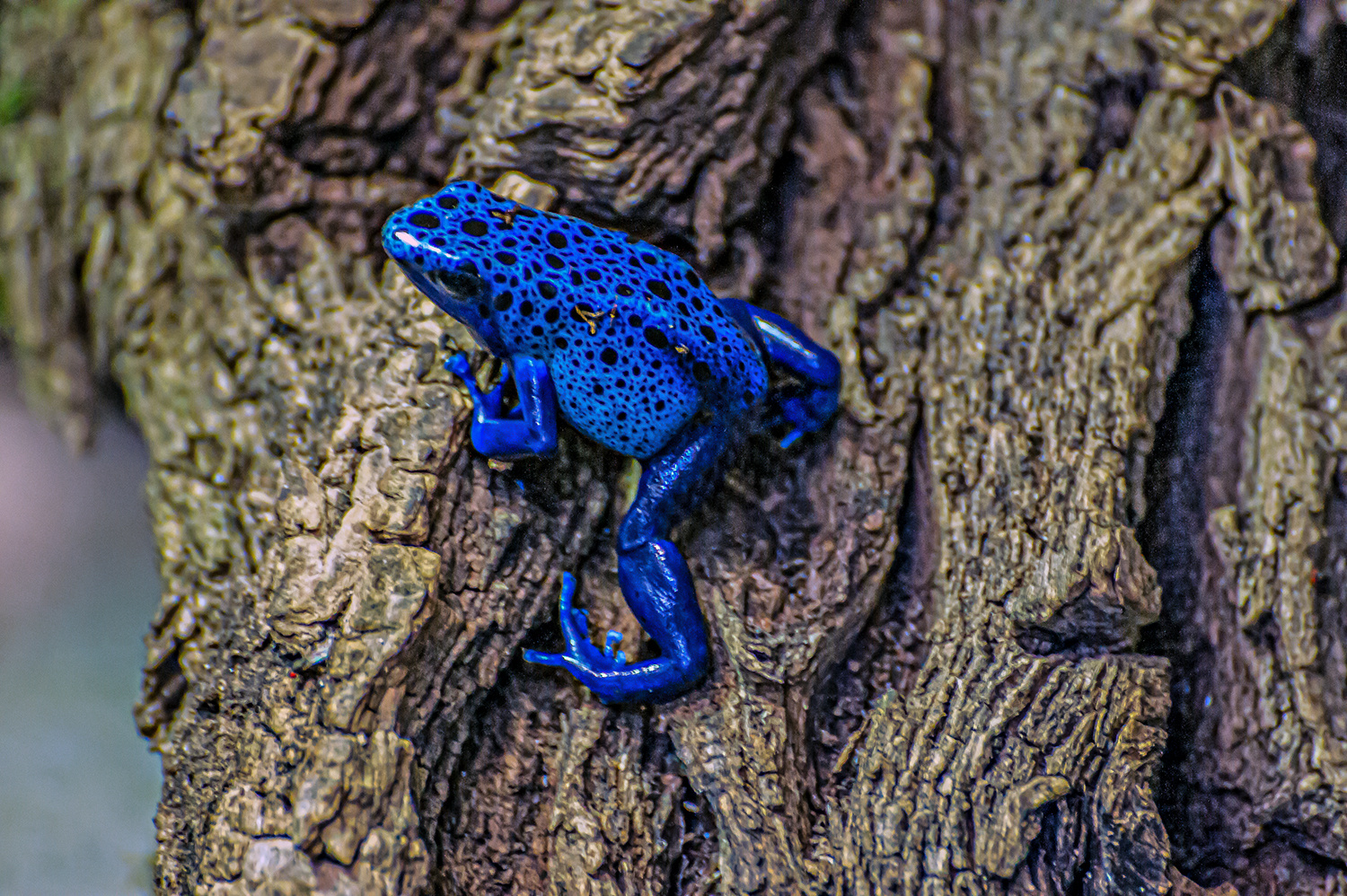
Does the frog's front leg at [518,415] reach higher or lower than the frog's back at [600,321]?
lower

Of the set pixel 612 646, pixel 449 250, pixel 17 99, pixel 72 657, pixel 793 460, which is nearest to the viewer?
pixel 449 250

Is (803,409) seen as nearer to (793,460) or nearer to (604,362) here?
(793,460)

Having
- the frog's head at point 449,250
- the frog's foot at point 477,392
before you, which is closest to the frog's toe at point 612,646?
the frog's foot at point 477,392

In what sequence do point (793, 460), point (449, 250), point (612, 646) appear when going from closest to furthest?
point (449, 250) → point (612, 646) → point (793, 460)

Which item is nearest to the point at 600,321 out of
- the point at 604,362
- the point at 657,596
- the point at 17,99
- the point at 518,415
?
the point at 604,362

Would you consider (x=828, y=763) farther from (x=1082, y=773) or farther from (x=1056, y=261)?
(x=1056, y=261)

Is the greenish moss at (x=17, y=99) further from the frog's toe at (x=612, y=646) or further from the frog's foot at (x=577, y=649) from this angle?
the frog's toe at (x=612, y=646)

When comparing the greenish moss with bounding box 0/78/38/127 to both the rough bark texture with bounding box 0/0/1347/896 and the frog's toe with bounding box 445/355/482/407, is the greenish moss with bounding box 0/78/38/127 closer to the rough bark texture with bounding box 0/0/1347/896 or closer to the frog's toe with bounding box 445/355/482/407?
the rough bark texture with bounding box 0/0/1347/896
